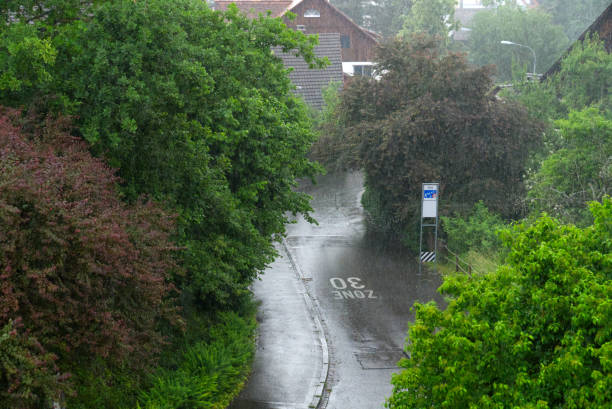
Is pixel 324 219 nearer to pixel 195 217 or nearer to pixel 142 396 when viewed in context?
pixel 195 217

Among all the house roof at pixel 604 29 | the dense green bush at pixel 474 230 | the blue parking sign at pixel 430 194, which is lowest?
the dense green bush at pixel 474 230

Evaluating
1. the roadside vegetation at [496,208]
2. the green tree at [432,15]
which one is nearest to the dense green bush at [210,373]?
the roadside vegetation at [496,208]

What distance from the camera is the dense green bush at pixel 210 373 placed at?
12.0 m

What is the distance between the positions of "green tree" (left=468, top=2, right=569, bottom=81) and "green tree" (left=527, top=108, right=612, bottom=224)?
52.0 metres

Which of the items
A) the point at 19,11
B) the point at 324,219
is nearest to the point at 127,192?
the point at 19,11

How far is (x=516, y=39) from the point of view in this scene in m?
73.3

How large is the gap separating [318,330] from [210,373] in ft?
17.8

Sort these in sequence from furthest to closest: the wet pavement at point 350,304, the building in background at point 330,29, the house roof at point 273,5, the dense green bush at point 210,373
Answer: the house roof at point 273,5 → the building in background at point 330,29 → the wet pavement at point 350,304 → the dense green bush at point 210,373

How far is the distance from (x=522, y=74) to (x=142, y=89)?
2665 cm

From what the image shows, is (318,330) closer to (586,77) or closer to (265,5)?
(586,77)

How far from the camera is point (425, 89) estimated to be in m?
27.0

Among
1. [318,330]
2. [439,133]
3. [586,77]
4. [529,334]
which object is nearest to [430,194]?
[439,133]

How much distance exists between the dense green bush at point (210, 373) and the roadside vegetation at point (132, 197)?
0.13 feet

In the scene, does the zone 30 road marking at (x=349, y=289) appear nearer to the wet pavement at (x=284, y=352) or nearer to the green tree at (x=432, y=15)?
the wet pavement at (x=284, y=352)
